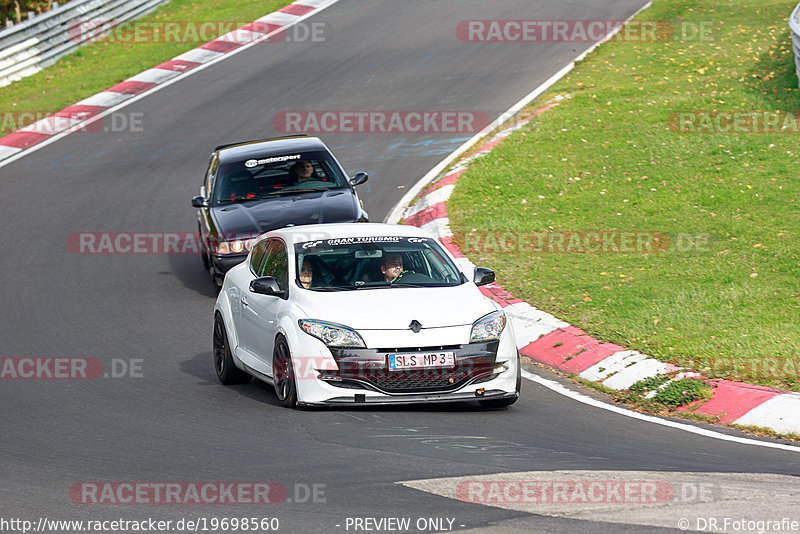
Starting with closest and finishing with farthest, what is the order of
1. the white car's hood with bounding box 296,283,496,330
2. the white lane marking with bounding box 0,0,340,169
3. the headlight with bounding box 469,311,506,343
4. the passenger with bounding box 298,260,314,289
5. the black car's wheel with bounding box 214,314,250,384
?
the white car's hood with bounding box 296,283,496,330
the headlight with bounding box 469,311,506,343
the passenger with bounding box 298,260,314,289
the black car's wheel with bounding box 214,314,250,384
the white lane marking with bounding box 0,0,340,169

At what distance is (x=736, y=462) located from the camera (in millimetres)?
8070

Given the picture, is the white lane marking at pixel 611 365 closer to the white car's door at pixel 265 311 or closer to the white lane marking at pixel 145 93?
the white car's door at pixel 265 311

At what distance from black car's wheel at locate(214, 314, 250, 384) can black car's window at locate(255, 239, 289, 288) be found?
0.70 metres

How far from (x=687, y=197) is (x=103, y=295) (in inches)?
318

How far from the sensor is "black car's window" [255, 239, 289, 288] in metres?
10.5

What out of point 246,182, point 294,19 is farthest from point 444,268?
point 294,19

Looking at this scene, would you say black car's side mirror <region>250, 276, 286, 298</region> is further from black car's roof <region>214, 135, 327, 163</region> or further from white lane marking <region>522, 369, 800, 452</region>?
black car's roof <region>214, 135, 327, 163</region>

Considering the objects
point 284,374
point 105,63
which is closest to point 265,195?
point 284,374

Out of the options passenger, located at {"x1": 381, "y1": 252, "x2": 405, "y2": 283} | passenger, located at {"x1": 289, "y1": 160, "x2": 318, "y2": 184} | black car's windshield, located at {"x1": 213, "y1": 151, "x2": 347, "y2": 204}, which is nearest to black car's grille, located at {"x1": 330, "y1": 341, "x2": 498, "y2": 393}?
Result: passenger, located at {"x1": 381, "y1": 252, "x2": 405, "y2": 283}

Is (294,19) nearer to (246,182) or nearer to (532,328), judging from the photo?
(246,182)

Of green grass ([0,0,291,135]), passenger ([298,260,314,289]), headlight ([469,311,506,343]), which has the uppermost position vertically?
green grass ([0,0,291,135])

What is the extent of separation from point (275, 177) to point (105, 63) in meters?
14.4

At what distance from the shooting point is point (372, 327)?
30.9ft

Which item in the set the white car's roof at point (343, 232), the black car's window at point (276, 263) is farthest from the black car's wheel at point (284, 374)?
the white car's roof at point (343, 232)
